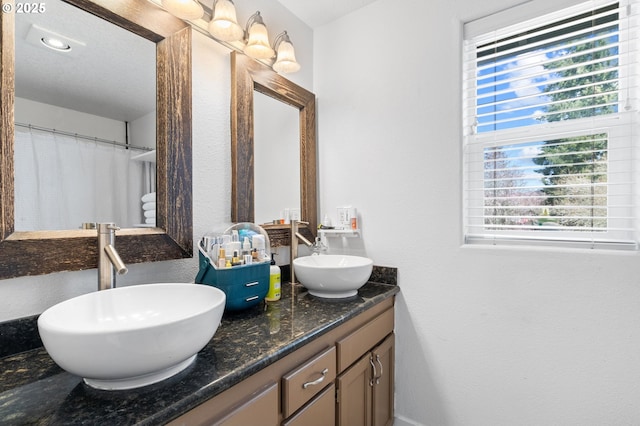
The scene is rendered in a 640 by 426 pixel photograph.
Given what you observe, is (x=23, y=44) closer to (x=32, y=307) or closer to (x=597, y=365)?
(x=32, y=307)

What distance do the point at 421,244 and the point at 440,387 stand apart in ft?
2.22

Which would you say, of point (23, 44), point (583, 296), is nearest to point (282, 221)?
point (23, 44)

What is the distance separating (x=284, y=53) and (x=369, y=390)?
160 centimetres

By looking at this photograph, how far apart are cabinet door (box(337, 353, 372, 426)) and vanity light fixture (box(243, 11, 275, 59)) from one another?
4.68ft

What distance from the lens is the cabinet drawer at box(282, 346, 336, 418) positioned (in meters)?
0.91

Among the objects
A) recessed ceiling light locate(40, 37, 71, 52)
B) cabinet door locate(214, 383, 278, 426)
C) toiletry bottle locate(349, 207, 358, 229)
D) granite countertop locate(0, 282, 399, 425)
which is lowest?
cabinet door locate(214, 383, 278, 426)

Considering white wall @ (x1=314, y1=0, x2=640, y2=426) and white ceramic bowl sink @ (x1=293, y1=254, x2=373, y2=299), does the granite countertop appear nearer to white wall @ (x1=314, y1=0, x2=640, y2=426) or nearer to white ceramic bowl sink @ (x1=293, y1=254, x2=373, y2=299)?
white ceramic bowl sink @ (x1=293, y1=254, x2=373, y2=299)

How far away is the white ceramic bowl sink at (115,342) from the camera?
596 mm

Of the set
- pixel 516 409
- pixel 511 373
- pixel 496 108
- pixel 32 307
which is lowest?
pixel 516 409

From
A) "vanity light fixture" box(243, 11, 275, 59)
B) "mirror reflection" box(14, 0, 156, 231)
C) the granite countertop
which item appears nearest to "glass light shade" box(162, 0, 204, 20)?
"mirror reflection" box(14, 0, 156, 231)

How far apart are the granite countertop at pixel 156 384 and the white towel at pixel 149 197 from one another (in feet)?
1.64

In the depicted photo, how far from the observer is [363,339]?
1.31 meters

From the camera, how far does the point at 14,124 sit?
87 cm

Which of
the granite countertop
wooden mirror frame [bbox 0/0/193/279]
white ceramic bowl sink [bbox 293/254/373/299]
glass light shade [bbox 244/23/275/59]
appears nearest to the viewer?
the granite countertop
